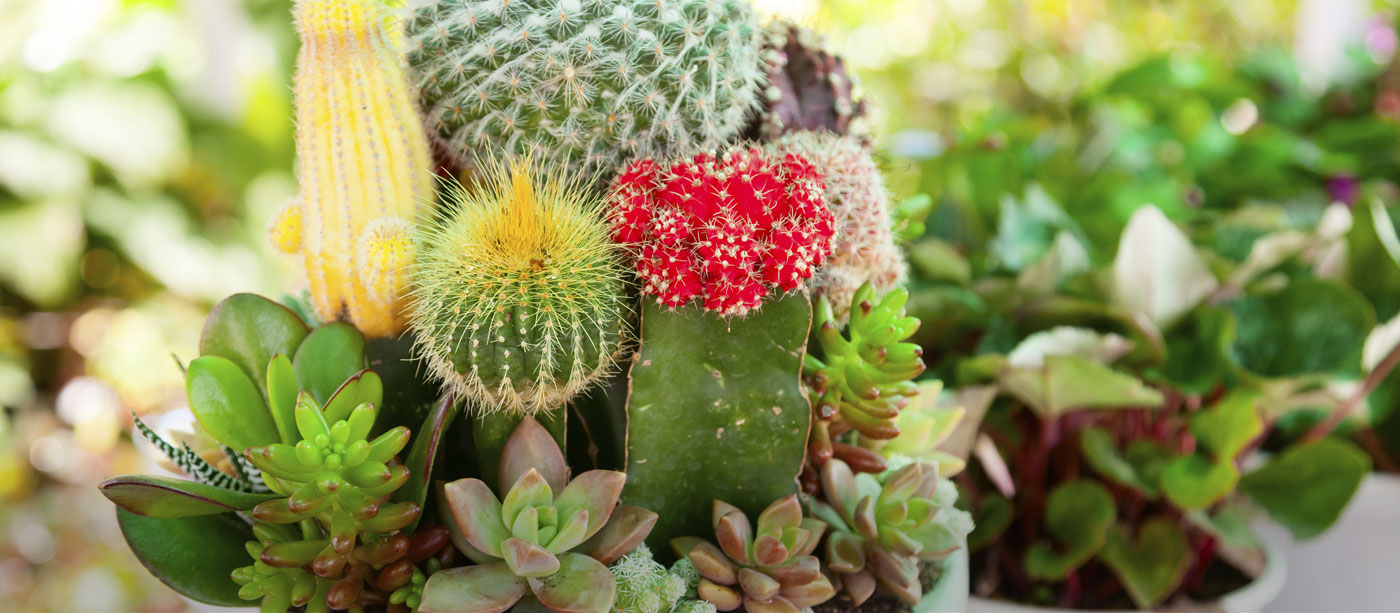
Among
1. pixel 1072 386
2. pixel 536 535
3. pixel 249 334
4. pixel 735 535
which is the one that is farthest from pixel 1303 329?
pixel 249 334

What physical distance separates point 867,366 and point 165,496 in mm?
391

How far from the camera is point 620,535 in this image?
501 millimetres

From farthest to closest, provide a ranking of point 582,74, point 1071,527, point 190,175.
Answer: point 190,175 → point 1071,527 → point 582,74

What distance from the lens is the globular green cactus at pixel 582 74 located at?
55cm

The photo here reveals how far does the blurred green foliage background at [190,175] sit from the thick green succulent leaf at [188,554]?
2.78ft

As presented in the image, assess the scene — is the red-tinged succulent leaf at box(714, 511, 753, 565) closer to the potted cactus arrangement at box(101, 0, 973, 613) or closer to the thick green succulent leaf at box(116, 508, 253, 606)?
the potted cactus arrangement at box(101, 0, 973, 613)

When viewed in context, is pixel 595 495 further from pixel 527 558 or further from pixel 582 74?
pixel 582 74

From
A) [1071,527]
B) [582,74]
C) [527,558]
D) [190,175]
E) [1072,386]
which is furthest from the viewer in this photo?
[190,175]

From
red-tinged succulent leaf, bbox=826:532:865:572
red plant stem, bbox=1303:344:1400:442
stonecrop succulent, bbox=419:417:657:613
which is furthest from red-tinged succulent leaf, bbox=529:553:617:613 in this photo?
red plant stem, bbox=1303:344:1400:442

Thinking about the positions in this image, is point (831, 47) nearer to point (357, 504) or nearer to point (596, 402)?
point (596, 402)

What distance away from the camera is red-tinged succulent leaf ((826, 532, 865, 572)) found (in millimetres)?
534

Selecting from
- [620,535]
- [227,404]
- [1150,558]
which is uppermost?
[227,404]

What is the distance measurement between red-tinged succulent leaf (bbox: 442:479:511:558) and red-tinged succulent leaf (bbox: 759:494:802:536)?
0.14 meters

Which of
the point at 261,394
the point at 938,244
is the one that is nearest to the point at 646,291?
the point at 261,394
